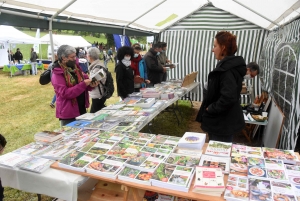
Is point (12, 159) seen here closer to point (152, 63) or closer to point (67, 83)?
point (67, 83)

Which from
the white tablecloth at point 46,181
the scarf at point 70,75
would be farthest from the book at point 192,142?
the scarf at point 70,75

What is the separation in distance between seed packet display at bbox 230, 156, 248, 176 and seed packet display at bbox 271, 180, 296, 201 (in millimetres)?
191

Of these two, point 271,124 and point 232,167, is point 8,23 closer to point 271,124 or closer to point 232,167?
point 232,167

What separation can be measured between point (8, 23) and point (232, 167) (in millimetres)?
2578

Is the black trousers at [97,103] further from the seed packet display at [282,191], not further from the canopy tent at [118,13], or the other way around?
the seed packet display at [282,191]

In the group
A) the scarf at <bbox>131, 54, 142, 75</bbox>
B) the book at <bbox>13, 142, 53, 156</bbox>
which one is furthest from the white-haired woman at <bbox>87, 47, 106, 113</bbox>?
the scarf at <bbox>131, 54, 142, 75</bbox>

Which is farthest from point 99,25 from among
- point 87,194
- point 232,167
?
point 232,167

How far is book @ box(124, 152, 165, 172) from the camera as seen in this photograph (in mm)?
1617

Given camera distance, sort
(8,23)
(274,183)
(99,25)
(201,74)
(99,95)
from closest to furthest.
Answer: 1. (274,183)
2. (8,23)
3. (99,95)
4. (99,25)
5. (201,74)

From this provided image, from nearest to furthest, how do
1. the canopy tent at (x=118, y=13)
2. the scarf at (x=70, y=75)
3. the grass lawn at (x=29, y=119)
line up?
the scarf at (x=70, y=75) → the canopy tent at (x=118, y=13) → the grass lawn at (x=29, y=119)

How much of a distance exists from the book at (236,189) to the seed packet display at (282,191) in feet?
0.47

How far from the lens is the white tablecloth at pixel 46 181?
158cm

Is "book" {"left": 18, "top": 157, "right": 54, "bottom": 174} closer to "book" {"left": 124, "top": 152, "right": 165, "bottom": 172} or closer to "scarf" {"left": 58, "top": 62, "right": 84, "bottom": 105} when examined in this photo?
"book" {"left": 124, "top": 152, "right": 165, "bottom": 172}

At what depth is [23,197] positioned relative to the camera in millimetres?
2701
